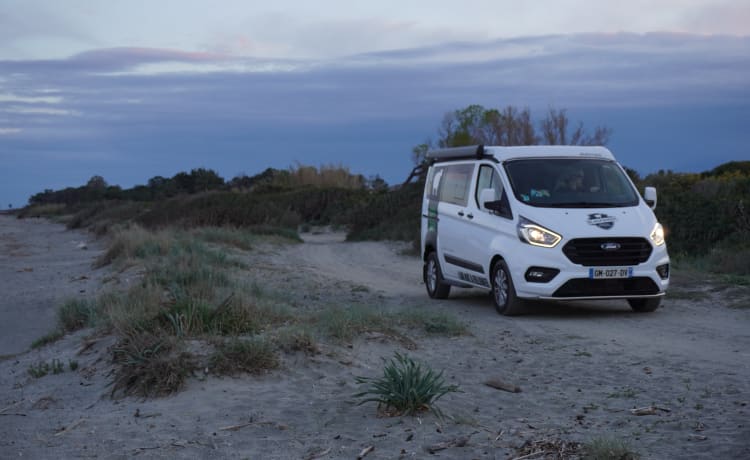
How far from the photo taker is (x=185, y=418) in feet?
22.1

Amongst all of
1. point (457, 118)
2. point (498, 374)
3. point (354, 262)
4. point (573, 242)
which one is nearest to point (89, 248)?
point (354, 262)

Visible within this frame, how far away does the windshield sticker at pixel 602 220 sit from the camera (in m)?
11.5

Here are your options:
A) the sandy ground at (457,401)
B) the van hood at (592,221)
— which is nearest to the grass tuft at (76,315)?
the sandy ground at (457,401)

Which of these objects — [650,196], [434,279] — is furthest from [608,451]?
[434,279]

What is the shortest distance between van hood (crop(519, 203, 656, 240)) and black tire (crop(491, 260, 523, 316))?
0.84 meters

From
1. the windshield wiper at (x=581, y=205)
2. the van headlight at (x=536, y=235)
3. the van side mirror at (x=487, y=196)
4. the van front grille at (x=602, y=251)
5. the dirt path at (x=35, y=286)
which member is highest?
the van side mirror at (x=487, y=196)

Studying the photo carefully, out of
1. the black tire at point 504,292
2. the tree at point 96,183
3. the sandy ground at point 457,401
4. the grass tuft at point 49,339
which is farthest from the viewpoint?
the tree at point 96,183

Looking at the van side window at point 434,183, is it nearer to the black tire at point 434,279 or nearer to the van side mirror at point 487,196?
the black tire at point 434,279

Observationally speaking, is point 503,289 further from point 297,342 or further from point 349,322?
point 297,342

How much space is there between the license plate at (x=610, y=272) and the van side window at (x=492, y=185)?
1.32 metres

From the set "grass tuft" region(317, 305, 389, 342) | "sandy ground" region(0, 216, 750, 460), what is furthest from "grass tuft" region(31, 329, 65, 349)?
"grass tuft" region(317, 305, 389, 342)

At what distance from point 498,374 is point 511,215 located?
4.13m

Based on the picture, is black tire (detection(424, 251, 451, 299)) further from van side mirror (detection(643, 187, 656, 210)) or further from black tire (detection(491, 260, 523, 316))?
van side mirror (detection(643, 187, 656, 210))

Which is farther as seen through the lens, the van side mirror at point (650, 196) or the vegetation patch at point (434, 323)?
the van side mirror at point (650, 196)
